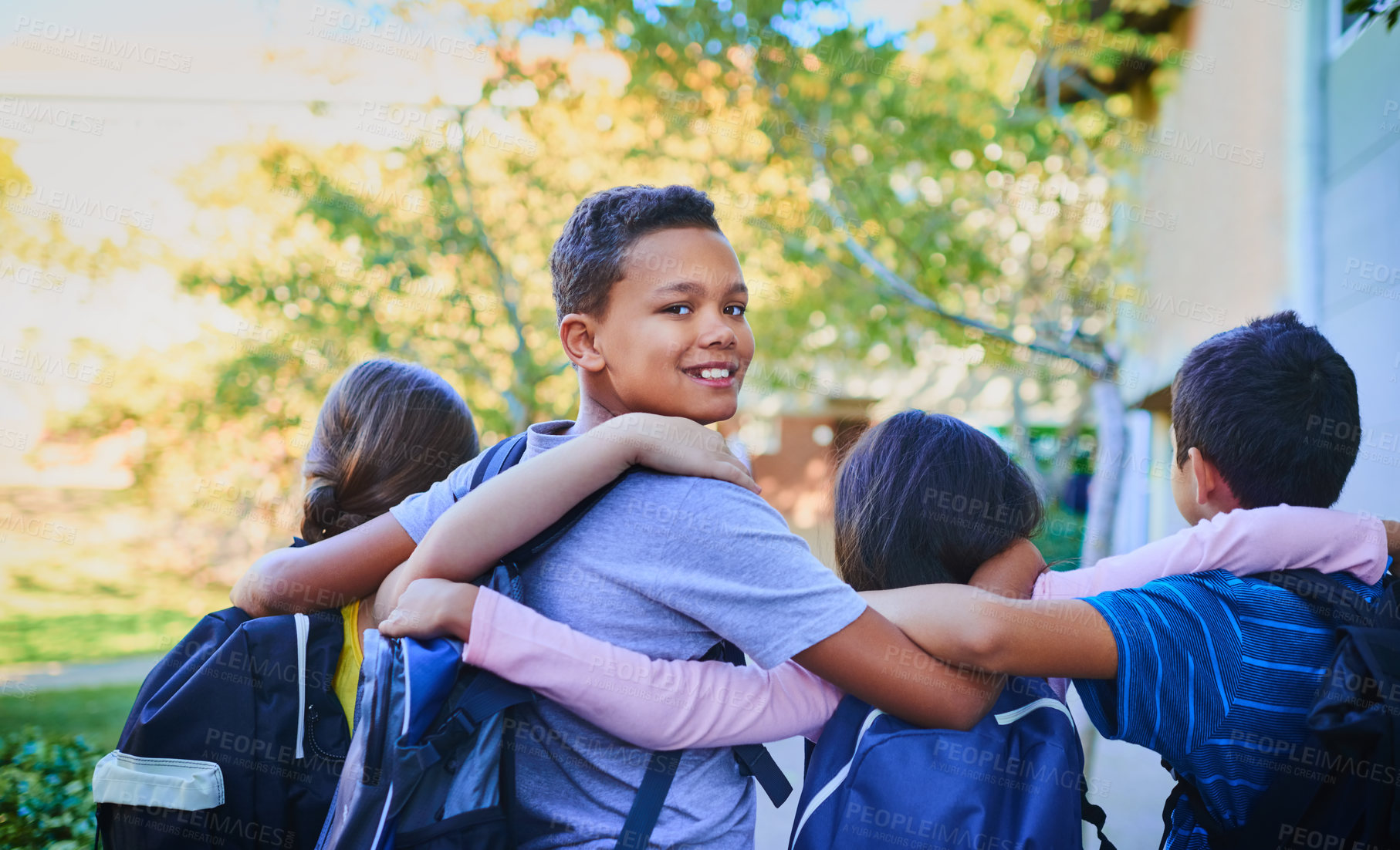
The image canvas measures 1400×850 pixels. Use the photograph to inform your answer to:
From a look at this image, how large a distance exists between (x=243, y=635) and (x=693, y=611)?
93cm

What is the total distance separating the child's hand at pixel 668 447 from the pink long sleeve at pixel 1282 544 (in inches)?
27.1

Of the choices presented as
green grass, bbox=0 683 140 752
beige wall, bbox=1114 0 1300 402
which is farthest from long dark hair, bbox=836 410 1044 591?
green grass, bbox=0 683 140 752

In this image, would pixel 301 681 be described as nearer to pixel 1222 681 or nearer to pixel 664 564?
pixel 664 564

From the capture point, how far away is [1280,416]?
5.73 ft

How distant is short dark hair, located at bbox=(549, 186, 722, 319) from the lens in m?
1.67

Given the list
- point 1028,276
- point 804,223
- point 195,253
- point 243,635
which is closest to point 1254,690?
point 243,635

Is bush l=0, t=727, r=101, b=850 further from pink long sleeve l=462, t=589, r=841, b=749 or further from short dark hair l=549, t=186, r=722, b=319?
short dark hair l=549, t=186, r=722, b=319

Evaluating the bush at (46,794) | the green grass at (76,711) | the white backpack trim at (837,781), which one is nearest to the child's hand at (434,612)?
the white backpack trim at (837,781)

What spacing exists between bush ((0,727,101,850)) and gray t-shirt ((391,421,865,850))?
112 inches

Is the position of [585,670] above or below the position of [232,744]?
above

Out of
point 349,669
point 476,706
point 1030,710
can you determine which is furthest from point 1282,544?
point 349,669

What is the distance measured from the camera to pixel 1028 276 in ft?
30.4

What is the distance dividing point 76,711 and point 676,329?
7275mm

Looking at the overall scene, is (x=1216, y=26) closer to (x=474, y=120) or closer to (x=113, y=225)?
(x=474, y=120)
